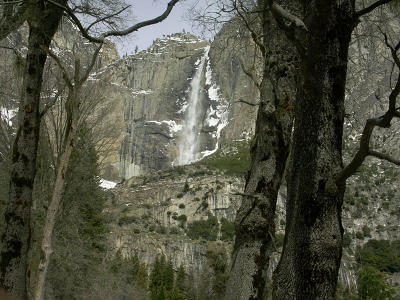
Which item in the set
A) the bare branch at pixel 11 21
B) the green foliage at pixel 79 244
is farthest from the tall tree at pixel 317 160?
the green foliage at pixel 79 244

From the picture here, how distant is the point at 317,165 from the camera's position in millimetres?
2475

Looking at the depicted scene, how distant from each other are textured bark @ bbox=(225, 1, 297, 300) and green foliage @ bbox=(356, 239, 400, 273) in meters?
28.4

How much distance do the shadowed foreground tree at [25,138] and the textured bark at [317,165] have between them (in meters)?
2.29

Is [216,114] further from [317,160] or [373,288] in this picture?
[317,160]

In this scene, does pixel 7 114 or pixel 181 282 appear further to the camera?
pixel 181 282

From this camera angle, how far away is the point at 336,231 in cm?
242

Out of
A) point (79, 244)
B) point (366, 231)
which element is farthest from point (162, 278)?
point (79, 244)

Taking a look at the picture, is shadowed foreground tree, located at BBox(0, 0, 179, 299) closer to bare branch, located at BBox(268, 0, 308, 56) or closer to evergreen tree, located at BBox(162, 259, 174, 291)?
bare branch, located at BBox(268, 0, 308, 56)

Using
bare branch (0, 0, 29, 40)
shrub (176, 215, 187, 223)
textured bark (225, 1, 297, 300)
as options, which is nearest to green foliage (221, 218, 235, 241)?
shrub (176, 215, 187, 223)

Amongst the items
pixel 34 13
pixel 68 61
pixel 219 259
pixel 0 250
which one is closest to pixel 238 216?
pixel 0 250

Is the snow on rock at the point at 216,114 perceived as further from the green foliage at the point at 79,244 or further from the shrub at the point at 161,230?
the green foliage at the point at 79,244

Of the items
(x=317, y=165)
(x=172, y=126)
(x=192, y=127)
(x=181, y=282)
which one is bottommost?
(x=181, y=282)

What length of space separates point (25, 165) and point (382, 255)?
147 ft

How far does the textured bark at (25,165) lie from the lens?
3932mm
